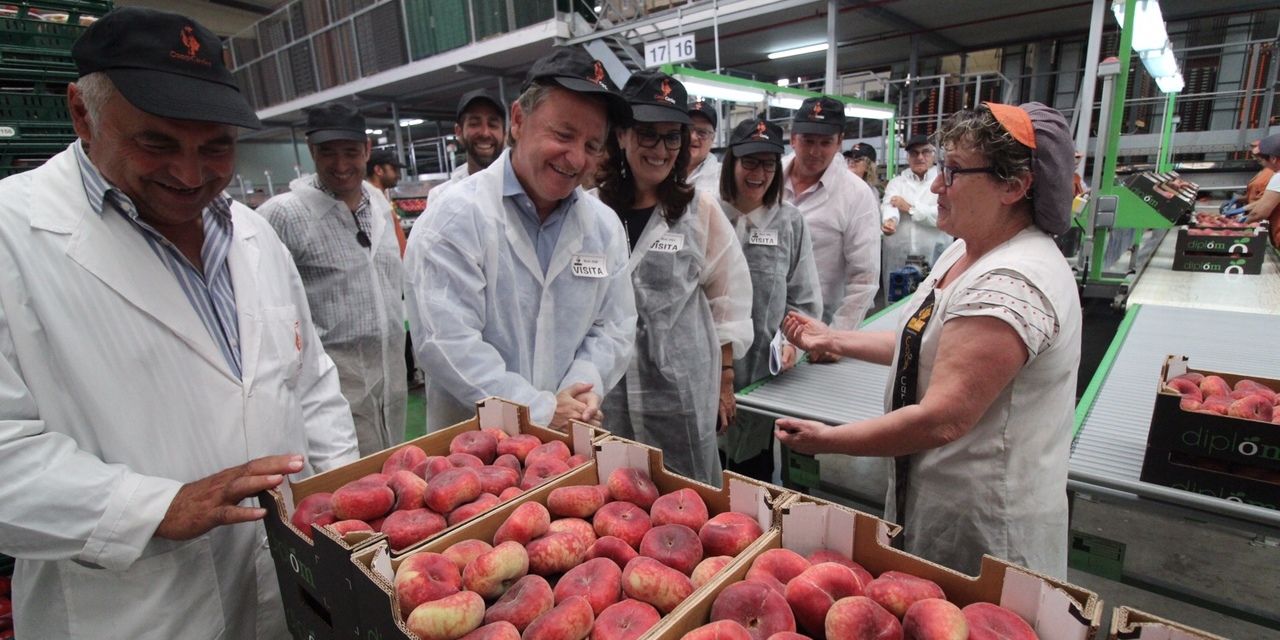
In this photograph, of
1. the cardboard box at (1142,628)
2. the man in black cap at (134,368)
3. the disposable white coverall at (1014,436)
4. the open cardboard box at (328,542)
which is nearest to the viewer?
the cardboard box at (1142,628)

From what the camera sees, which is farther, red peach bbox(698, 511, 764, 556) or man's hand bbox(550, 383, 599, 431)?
man's hand bbox(550, 383, 599, 431)

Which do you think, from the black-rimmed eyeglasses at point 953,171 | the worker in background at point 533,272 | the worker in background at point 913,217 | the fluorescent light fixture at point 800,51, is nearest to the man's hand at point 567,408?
the worker in background at point 533,272

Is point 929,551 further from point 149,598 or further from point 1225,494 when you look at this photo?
point 149,598

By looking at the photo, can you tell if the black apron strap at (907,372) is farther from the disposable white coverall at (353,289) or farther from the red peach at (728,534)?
the disposable white coverall at (353,289)

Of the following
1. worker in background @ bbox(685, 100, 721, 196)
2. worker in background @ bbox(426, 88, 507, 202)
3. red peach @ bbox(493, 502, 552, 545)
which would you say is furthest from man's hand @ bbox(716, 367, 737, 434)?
worker in background @ bbox(426, 88, 507, 202)

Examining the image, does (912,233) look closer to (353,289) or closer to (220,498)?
(353,289)

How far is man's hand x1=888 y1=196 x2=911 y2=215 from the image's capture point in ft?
19.0

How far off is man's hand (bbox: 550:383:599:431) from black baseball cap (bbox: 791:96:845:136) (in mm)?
2184

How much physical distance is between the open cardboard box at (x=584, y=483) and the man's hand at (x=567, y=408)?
1.36ft

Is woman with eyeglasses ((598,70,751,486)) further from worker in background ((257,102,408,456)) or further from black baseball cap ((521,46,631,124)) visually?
worker in background ((257,102,408,456))

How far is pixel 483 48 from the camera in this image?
7.34 metres

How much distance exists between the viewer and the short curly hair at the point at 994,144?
1.25m

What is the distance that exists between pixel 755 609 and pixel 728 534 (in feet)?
0.54

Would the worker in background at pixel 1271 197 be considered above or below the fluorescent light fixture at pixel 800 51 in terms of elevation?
below
